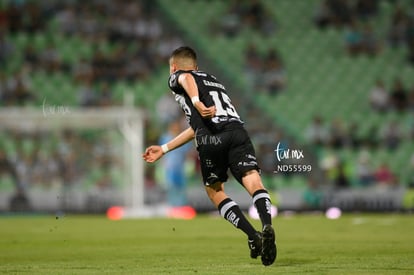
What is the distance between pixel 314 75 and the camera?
97.1 feet

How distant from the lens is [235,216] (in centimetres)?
916

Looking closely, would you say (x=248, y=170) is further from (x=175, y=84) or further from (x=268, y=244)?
(x=175, y=84)

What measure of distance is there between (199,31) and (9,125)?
8.66m

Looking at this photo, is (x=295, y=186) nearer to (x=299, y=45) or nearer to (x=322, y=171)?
(x=322, y=171)

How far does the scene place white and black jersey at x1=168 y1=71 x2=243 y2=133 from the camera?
9.18 m

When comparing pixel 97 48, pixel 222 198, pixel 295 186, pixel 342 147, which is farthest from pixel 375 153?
pixel 222 198

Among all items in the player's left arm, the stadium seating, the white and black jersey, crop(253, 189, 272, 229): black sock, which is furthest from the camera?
the stadium seating

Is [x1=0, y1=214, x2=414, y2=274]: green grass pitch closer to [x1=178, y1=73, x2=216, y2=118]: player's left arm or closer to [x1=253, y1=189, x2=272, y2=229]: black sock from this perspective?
[x1=253, y1=189, x2=272, y2=229]: black sock

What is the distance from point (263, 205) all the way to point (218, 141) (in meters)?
0.81

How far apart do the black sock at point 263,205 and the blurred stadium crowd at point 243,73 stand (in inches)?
620

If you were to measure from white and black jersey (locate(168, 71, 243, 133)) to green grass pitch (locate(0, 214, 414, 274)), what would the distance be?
4.81 ft

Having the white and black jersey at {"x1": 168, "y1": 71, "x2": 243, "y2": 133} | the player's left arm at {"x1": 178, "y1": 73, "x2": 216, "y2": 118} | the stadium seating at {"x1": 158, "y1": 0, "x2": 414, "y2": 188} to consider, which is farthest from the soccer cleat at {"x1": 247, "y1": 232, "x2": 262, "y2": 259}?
the stadium seating at {"x1": 158, "y1": 0, "x2": 414, "y2": 188}

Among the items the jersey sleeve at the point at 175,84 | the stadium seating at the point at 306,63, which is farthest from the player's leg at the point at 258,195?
the stadium seating at the point at 306,63

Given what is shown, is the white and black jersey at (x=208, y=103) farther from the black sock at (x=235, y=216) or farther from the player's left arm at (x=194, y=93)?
the black sock at (x=235, y=216)
